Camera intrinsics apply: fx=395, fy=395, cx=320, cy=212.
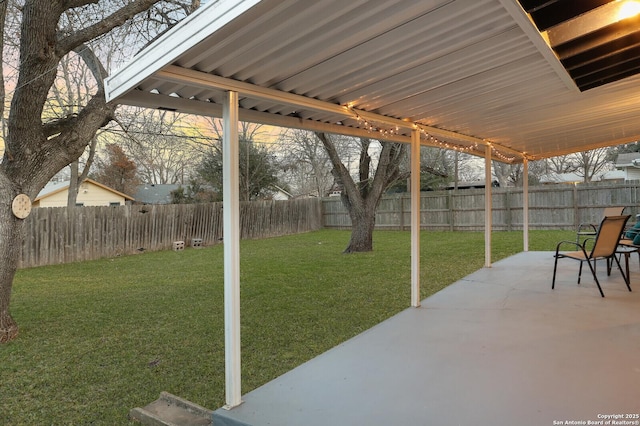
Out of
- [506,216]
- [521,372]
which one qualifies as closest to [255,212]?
[506,216]

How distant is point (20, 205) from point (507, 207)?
44.5ft

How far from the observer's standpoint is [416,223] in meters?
4.16

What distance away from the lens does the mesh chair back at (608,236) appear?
4.06 meters

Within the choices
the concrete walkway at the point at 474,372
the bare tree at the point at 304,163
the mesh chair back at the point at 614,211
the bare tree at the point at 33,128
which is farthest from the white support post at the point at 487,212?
the bare tree at the point at 304,163

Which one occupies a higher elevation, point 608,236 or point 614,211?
point 614,211

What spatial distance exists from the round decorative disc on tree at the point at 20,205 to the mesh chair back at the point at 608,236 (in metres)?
5.72

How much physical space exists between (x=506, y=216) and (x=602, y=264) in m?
7.73

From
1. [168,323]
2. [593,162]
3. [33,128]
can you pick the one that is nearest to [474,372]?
[168,323]

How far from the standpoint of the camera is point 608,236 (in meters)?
4.24

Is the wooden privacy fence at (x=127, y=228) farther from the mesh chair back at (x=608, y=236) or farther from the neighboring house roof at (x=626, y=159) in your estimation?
the neighboring house roof at (x=626, y=159)

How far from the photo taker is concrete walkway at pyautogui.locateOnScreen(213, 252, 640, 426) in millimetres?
1997

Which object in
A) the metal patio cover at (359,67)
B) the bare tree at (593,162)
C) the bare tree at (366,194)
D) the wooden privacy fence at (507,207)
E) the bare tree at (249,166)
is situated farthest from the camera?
the bare tree at (593,162)

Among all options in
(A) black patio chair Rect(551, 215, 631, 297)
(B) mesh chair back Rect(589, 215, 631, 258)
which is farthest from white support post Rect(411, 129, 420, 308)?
(B) mesh chair back Rect(589, 215, 631, 258)

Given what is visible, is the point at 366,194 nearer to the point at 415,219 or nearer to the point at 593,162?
the point at 415,219
